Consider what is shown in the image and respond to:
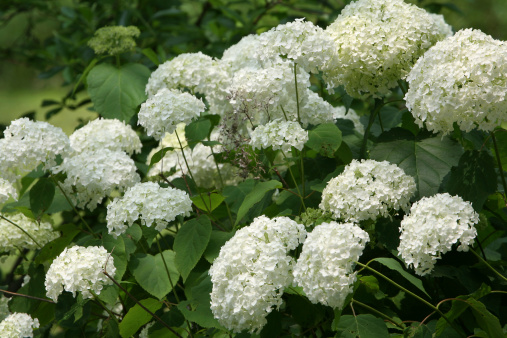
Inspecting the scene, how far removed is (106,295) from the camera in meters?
1.84

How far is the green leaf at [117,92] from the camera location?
2463mm

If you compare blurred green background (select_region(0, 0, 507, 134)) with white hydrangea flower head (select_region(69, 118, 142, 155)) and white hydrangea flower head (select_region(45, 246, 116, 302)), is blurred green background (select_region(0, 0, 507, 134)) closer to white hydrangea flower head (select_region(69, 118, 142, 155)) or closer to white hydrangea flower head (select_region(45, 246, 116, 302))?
white hydrangea flower head (select_region(69, 118, 142, 155))

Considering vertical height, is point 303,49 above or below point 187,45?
above

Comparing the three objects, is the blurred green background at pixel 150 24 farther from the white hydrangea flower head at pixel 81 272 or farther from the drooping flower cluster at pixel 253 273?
the drooping flower cluster at pixel 253 273

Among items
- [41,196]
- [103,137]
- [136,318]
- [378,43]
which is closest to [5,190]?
[41,196]

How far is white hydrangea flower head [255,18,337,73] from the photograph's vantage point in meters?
1.82

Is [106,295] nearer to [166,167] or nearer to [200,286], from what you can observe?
[200,286]

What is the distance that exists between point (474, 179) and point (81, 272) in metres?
1.14

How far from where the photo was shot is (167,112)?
74.7 inches

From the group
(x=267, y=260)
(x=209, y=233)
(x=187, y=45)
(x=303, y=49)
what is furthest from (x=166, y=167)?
(x=187, y=45)

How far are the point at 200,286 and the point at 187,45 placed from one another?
2.61 metres

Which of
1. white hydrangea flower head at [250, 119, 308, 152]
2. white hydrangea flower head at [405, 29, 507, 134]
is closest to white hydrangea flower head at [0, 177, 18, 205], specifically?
white hydrangea flower head at [250, 119, 308, 152]

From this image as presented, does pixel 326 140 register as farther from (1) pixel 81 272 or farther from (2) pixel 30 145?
(2) pixel 30 145

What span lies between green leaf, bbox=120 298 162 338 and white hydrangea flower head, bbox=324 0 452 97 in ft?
3.02
